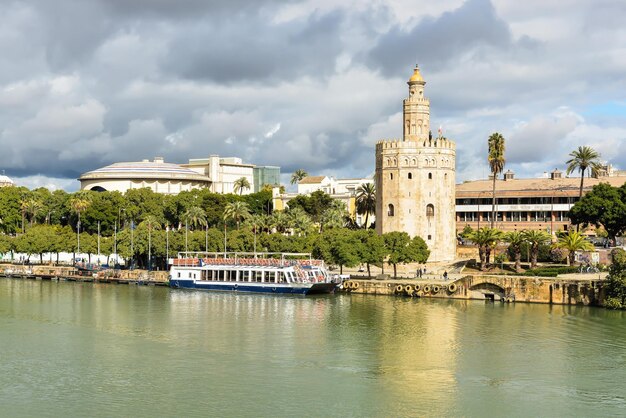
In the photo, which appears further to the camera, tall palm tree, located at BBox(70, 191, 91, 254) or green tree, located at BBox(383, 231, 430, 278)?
tall palm tree, located at BBox(70, 191, 91, 254)

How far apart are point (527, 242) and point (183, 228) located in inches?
2215

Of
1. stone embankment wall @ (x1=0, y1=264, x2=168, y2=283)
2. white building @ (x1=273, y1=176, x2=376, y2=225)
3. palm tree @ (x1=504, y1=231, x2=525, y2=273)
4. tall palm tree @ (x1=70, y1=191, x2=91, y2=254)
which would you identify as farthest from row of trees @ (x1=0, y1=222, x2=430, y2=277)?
white building @ (x1=273, y1=176, x2=376, y2=225)

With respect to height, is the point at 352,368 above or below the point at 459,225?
below

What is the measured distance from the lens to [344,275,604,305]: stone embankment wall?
69.8 meters

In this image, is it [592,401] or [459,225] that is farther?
[459,225]

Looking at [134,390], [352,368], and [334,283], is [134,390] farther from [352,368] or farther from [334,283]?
[334,283]

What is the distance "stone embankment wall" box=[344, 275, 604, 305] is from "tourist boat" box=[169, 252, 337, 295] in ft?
12.9

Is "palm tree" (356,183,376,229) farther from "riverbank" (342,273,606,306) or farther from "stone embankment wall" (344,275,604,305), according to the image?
"stone embankment wall" (344,275,604,305)

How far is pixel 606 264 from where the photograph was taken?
80688mm

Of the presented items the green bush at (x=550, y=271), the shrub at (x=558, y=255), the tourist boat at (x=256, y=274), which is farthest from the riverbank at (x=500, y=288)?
the shrub at (x=558, y=255)

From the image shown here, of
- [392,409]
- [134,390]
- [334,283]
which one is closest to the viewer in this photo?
[392,409]

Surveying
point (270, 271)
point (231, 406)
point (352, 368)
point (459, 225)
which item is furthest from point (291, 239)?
point (231, 406)

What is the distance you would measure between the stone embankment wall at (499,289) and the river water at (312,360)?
2076 millimetres

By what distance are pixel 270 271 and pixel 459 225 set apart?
4455cm
